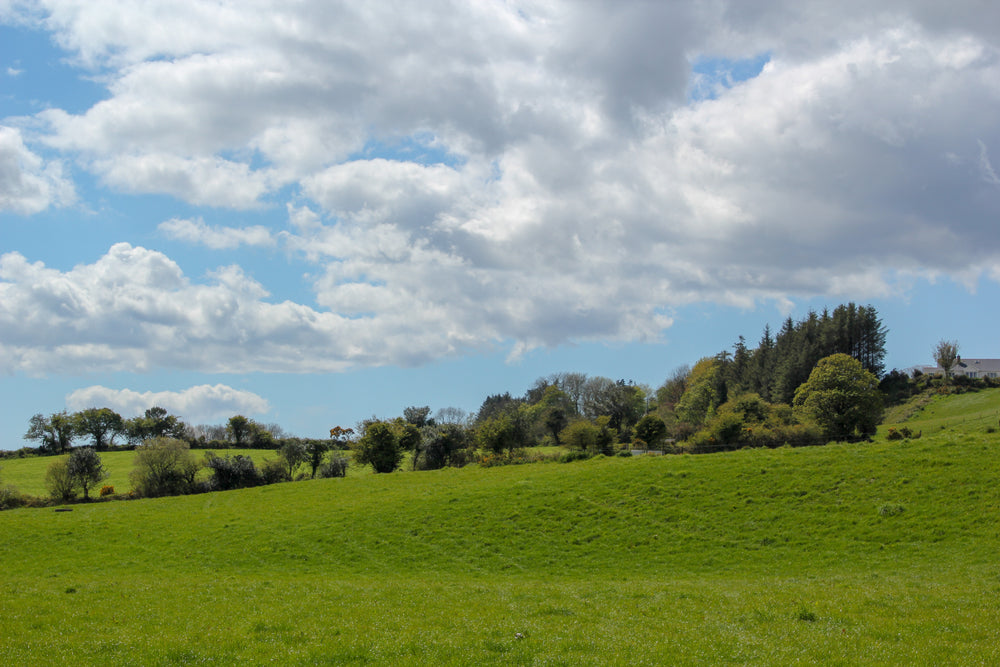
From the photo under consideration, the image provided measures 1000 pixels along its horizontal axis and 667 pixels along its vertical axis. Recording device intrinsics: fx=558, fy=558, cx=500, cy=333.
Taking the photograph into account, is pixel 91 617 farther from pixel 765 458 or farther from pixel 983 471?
→ pixel 983 471

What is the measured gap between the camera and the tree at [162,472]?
63688mm

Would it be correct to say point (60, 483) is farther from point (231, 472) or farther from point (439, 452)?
point (439, 452)

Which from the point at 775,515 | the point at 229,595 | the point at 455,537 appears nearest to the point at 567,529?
the point at 455,537

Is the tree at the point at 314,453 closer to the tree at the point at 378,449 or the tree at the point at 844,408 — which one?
the tree at the point at 378,449

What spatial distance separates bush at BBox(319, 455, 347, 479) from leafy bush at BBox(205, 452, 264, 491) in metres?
8.63

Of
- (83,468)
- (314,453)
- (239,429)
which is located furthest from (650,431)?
(239,429)

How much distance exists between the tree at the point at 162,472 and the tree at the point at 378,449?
19.9 metres

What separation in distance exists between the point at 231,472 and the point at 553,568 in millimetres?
52825

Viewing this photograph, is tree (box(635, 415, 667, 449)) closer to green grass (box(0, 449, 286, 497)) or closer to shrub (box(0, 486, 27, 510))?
green grass (box(0, 449, 286, 497))

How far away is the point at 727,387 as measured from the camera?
422ft

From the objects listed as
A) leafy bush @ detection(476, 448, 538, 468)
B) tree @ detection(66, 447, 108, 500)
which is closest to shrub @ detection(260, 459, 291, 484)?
tree @ detection(66, 447, 108, 500)

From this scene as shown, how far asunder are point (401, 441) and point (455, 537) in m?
48.7

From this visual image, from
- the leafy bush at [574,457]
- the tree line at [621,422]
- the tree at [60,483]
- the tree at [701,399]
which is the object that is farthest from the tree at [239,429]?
the tree at [701,399]

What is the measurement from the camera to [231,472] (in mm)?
66562
